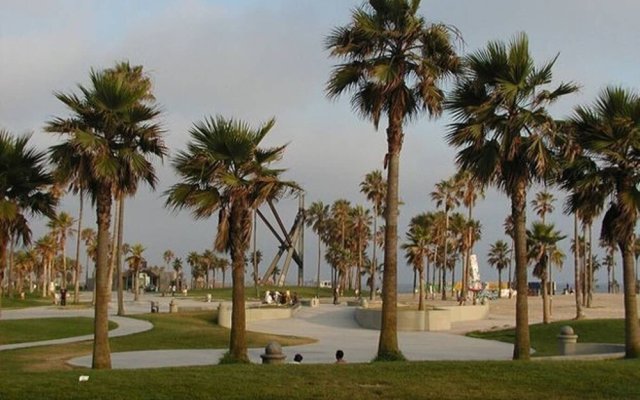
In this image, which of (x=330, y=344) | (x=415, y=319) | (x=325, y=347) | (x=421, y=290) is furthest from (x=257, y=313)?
(x=325, y=347)

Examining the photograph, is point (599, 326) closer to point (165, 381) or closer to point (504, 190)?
point (504, 190)

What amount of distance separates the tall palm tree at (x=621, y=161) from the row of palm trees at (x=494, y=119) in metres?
0.02

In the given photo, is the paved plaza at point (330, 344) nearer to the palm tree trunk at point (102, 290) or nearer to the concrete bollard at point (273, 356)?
the palm tree trunk at point (102, 290)

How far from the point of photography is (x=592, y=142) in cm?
1980

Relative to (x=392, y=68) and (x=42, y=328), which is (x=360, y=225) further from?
(x=392, y=68)

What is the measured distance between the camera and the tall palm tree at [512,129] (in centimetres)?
1902

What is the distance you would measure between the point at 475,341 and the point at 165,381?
24.9 m

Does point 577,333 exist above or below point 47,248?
below

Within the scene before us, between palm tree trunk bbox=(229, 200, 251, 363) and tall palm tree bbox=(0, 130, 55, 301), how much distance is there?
16.2ft

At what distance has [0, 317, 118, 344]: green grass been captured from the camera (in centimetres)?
3312

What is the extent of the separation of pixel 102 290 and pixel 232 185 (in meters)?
3.82

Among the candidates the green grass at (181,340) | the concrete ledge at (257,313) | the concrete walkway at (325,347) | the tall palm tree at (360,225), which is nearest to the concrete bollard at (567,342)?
the concrete walkway at (325,347)

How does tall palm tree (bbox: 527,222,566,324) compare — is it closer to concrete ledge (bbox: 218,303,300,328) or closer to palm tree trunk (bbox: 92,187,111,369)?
concrete ledge (bbox: 218,303,300,328)

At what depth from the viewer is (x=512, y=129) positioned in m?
19.2
